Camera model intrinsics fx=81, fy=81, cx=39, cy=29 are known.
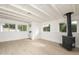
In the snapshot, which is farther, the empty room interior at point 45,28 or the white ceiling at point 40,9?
the empty room interior at point 45,28

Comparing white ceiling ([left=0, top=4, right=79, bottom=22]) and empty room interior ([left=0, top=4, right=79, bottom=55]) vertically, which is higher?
white ceiling ([left=0, top=4, right=79, bottom=22])

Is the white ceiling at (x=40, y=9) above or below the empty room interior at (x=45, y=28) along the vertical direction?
above

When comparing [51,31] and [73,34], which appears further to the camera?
[51,31]

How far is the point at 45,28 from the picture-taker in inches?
176

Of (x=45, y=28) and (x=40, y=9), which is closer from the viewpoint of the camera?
(x=40, y=9)

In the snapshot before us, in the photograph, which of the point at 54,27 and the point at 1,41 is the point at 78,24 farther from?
the point at 1,41

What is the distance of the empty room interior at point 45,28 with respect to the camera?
101 inches

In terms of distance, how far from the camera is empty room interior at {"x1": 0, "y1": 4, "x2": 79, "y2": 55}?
257cm

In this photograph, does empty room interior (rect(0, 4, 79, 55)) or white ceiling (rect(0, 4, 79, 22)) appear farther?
empty room interior (rect(0, 4, 79, 55))

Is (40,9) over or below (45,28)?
over

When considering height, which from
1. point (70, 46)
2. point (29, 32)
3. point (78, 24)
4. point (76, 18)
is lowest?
point (70, 46)

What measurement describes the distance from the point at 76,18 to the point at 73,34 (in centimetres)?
65
